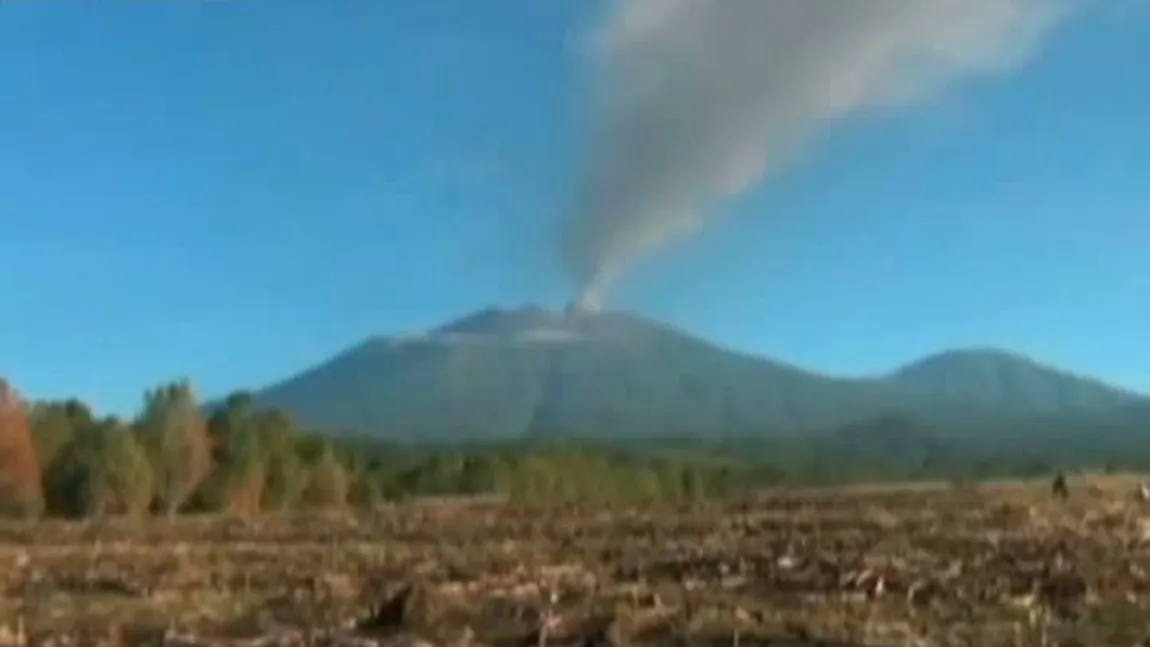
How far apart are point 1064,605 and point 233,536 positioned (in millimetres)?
22596

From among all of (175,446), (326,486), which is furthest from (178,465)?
(326,486)

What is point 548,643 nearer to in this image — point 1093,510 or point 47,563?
point 47,563

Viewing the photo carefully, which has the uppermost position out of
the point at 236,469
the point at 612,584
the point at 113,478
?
the point at 236,469

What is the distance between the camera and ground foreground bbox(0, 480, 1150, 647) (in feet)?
59.8

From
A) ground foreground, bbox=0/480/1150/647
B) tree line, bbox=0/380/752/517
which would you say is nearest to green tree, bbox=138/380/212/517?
tree line, bbox=0/380/752/517

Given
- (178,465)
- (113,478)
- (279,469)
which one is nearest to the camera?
(113,478)

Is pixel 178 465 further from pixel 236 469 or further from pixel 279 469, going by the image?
pixel 279 469

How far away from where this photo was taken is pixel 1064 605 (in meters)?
20.6

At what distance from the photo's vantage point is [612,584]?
916 inches

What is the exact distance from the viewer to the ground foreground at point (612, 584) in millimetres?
18219

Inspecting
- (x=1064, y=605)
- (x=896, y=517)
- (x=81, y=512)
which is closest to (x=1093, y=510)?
(x=896, y=517)

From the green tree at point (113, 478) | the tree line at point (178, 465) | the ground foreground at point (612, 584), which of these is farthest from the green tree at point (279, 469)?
the ground foreground at point (612, 584)

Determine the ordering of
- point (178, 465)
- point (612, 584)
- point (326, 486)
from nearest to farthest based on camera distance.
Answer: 1. point (612, 584)
2. point (178, 465)
3. point (326, 486)

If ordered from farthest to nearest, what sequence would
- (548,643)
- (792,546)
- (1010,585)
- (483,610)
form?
(792,546) < (1010,585) < (483,610) < (548,643)
